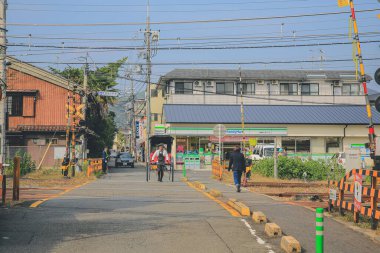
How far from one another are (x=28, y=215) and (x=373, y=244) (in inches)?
279

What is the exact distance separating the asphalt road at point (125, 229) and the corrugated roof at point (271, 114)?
34.5 metres

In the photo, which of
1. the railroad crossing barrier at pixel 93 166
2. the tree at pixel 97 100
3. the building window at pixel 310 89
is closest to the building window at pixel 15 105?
the tree at pixel 97 100

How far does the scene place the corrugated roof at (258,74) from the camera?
177 ft

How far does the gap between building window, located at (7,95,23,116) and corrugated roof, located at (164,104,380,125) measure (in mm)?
13164

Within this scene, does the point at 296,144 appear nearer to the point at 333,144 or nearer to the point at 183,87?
the point at 333,144

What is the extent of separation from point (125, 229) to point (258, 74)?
46864mm

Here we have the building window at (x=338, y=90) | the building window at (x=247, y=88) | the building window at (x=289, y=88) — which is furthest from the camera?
the building window at (x=338, y=90)

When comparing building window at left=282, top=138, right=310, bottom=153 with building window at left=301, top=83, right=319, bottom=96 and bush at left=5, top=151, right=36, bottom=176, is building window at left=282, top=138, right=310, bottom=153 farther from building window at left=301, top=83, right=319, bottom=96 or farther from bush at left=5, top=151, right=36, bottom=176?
bush at left=5, top=151, right=36, bottom=176

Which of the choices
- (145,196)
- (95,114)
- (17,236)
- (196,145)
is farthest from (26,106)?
(17,236)

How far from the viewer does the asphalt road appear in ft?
26.7

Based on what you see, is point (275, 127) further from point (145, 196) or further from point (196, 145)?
point (145, 196)

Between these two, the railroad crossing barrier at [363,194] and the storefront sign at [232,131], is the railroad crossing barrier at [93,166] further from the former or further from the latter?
the railroad crossing barrier at [363,194]

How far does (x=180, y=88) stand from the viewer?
5394 centimetres

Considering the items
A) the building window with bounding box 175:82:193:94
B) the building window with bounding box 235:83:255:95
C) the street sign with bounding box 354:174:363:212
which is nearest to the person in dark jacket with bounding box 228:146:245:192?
the street sign with bounding box 354:174:363:212
